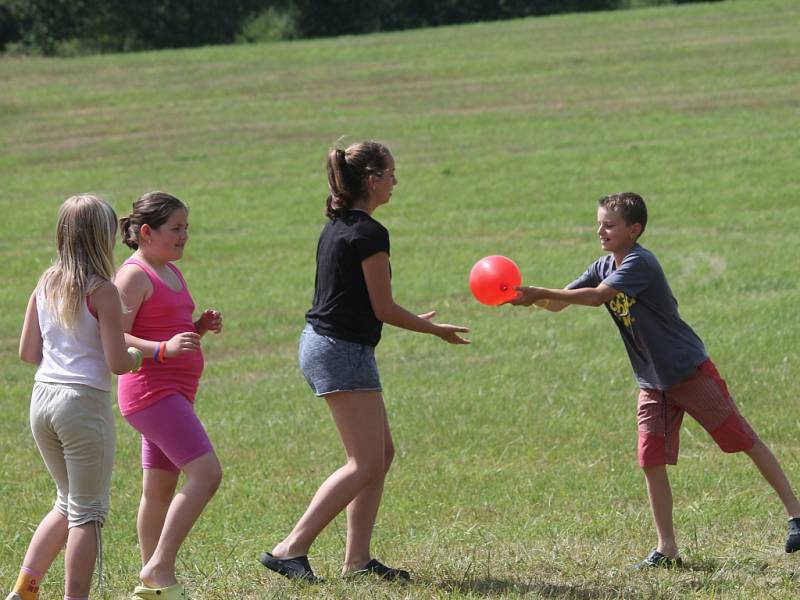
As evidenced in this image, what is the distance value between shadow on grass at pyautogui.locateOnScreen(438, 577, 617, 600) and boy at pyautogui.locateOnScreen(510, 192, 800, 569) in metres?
0.50

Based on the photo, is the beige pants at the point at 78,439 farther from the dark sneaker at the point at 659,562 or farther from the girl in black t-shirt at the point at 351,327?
the dark sneaker at the point at 659,562

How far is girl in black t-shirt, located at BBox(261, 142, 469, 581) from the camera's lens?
5.35 metres

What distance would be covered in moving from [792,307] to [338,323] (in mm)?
8255

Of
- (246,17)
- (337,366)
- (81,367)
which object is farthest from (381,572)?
(246,17)

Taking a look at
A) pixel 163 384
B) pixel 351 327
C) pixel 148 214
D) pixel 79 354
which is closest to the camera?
pixel 79 354

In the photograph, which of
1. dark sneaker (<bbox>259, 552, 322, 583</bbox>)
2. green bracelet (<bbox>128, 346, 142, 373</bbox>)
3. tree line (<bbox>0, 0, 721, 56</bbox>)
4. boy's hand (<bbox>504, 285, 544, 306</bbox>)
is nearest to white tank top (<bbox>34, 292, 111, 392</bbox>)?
green bracelet (<bbox>128, 346, 142, 373</bbox>)

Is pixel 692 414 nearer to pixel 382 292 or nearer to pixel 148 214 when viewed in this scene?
pixel 382 292

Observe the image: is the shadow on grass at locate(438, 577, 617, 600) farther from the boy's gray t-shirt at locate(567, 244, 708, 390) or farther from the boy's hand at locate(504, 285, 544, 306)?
the boy's hand at locate(504, 285, 544, 306)

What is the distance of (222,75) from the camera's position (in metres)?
34.6

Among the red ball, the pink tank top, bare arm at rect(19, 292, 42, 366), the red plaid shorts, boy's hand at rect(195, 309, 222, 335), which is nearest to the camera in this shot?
bare arm at rect(19, 292, 42, 366)

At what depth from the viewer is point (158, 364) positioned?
5215 millimetres

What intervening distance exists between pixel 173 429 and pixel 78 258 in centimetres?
79

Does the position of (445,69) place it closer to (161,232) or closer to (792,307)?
(792,307)

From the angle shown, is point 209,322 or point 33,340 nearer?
point 33,340
